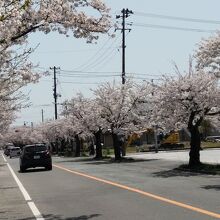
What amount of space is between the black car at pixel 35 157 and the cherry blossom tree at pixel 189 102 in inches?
350

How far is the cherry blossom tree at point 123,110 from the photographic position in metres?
48.4

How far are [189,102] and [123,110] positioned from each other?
20210 millimetres

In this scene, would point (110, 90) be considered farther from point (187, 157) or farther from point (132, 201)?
point (132, 201)

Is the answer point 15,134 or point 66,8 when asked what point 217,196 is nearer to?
point 66,8

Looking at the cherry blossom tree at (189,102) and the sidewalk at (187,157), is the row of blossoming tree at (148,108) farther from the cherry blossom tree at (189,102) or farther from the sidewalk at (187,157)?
the sidewalk at (187,157)

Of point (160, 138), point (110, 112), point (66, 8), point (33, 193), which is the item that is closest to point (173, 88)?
point (33, 193)

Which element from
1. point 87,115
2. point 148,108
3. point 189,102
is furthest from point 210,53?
point 87,115

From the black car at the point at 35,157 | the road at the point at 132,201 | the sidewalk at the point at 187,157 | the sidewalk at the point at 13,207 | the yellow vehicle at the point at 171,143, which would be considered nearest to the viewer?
the road at the point at 132,201

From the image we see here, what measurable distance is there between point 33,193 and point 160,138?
245 ft

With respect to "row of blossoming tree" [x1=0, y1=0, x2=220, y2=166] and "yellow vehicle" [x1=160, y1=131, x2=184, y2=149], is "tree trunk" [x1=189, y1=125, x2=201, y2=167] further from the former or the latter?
"yellow vehicle" [x1=160, y1=131, x2=184, y2=149]

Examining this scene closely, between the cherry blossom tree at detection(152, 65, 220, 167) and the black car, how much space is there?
350 inches

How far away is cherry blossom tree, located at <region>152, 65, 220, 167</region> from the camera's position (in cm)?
2816

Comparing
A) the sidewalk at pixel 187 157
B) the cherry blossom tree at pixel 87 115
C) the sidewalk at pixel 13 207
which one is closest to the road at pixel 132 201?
the sidewalk at pixel 13 207

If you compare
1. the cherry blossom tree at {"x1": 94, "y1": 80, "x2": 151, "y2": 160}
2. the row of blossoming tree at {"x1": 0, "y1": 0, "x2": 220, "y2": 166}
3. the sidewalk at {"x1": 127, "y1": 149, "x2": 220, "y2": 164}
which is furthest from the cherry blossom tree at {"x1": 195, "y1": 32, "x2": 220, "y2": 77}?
the cherry blossom tree at {"x1": 94, "y1": 80, "x2": 151, "y2": 160}
